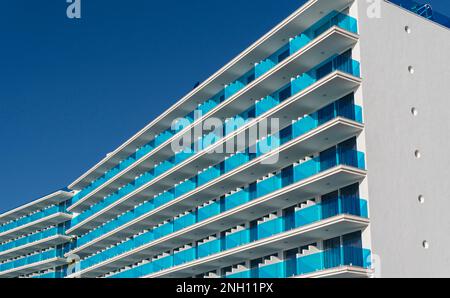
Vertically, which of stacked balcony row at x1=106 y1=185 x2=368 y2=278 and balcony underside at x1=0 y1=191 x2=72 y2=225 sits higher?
balcony underside at x1=0 y1=191 x2=72 y2=225

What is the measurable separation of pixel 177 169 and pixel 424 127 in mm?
22496

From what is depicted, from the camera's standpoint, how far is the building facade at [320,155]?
36156 millimetres

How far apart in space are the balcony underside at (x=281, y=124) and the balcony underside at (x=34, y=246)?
12.0 m

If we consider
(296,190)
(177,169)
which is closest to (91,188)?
(177,169)

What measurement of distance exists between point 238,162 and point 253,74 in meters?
7.06

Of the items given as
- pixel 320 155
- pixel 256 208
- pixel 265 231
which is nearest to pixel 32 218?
pixel 256 208

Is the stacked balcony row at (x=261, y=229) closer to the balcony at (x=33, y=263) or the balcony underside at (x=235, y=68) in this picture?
the balcony underside at (x=235, y=68)

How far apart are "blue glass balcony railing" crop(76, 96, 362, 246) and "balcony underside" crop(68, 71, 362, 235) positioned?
0.66 meters

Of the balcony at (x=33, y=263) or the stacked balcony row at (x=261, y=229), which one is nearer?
the stacked balcony row at (x=261, y=229)

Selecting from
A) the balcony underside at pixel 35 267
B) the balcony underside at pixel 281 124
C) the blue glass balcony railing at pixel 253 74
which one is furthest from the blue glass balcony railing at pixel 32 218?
the balcony underside at pixel 281 124

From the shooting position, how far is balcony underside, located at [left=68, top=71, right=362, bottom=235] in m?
37.8

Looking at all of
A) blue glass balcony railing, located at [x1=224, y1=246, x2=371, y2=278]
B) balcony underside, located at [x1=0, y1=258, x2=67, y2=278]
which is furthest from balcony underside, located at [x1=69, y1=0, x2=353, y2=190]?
blue glass balcony railing, located at [x1=224, y1=246, x2=371, y2=278]

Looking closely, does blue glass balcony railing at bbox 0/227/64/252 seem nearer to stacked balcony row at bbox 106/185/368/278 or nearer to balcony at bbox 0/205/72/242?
balcony at bbox 0/205/72/242
